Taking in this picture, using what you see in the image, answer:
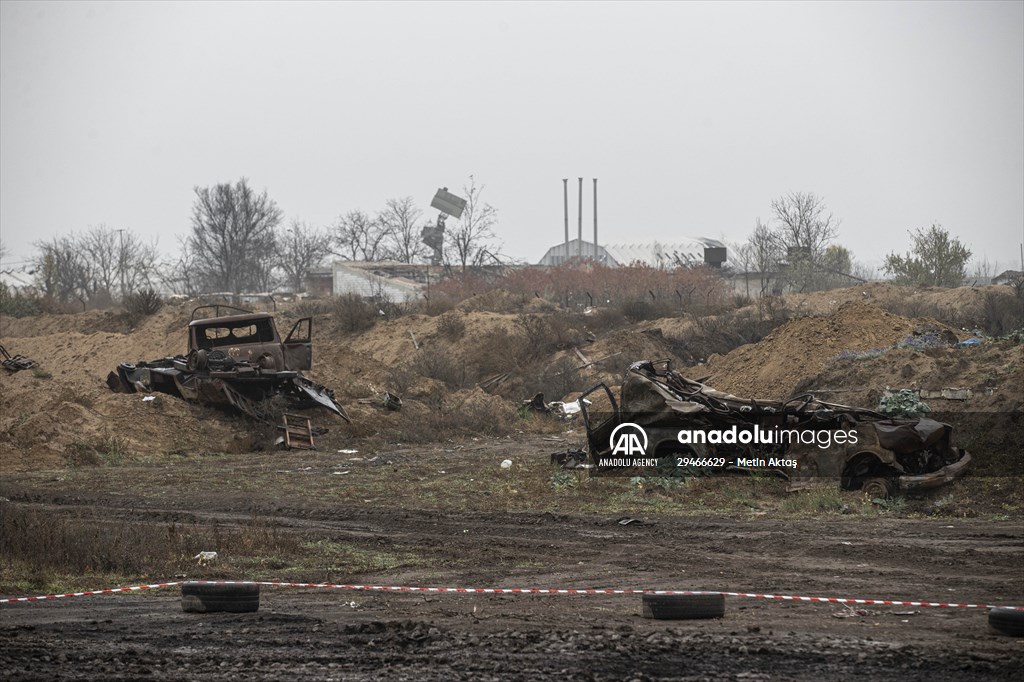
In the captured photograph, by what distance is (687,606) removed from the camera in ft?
27.3

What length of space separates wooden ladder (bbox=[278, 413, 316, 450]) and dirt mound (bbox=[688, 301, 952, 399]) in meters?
8.70

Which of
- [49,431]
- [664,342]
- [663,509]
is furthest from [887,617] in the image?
[664,342]

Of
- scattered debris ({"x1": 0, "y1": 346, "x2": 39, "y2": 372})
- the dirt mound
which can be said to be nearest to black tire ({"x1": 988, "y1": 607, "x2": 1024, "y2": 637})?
the dirt mound

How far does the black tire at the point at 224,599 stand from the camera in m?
8.89

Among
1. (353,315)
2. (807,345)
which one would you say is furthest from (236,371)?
(353,315)

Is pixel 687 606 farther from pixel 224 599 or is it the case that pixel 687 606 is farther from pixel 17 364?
pixel 17 364

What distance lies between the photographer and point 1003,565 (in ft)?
33.2

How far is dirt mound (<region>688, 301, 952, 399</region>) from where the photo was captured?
22797 mm

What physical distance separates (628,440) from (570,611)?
7.22 meters

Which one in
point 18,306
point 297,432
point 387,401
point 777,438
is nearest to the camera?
point 777,438

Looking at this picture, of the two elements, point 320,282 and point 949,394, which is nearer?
point 949,394

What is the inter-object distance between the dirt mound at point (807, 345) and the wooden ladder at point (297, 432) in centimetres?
870

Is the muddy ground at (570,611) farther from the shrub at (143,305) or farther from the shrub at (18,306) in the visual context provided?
the shrub at (18,306)

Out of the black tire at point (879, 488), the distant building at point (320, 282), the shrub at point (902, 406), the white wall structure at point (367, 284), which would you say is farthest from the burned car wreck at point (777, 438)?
the distant building at point (320, 282)
